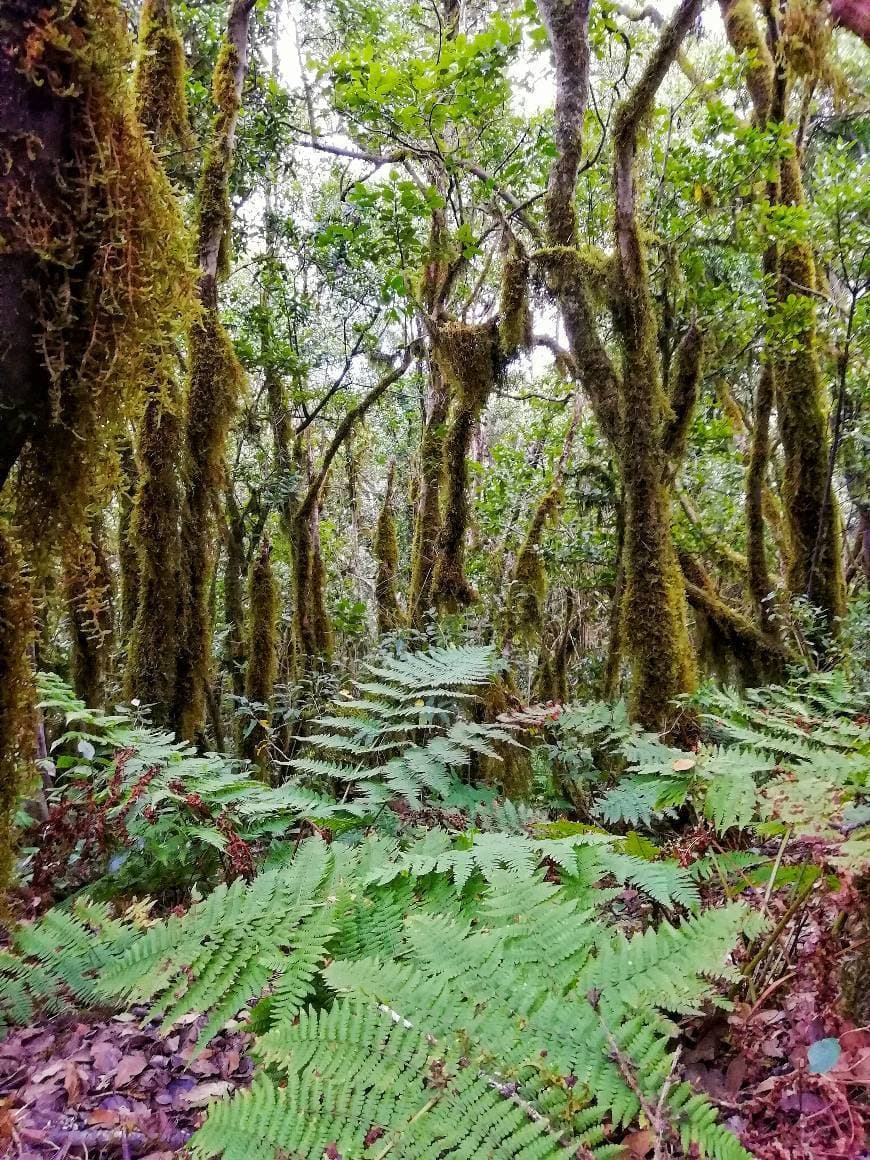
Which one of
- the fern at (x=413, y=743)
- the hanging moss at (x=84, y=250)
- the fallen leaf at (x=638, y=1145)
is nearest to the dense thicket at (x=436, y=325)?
the hanging moss at (x=84, y=250)

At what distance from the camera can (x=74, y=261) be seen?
6.09 feet

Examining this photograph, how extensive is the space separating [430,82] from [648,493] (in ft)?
12.5

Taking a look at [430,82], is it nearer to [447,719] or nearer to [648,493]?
[648,493]

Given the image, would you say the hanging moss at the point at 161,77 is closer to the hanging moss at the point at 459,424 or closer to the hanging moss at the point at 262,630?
the hanging moss at the point at 459,424

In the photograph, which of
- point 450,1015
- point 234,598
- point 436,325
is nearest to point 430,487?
point 436,325

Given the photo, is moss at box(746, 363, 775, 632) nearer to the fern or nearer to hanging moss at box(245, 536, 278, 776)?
the fern

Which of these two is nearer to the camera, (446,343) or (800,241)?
(800,241)

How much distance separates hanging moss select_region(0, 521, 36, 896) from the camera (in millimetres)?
2115

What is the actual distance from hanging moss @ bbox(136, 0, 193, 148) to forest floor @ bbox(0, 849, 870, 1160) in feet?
19.5

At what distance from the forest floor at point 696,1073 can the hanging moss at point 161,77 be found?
594 cm

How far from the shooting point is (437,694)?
145 inches

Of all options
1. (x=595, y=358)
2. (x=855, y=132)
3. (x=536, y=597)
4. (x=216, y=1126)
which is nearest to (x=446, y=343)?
(x=595, y=358)

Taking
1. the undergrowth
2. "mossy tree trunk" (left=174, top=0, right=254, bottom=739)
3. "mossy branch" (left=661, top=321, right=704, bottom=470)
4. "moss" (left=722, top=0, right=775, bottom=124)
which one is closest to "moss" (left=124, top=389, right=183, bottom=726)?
"mossy tree trunk" (left=174, top=0, right=254, bottom=739)

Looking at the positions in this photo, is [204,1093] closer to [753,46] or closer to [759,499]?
[759,499]
